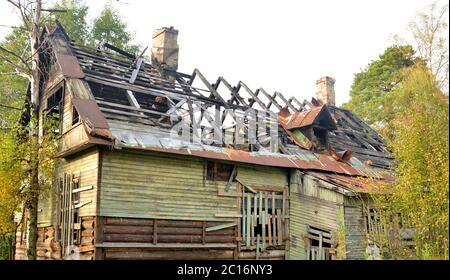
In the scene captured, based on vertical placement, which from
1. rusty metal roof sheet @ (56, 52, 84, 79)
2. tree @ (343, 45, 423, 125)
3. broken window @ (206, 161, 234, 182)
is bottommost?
broken window @ (206, 161, 234, 182)

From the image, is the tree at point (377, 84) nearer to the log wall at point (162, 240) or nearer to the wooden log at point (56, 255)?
the log wall at point (162, 240)

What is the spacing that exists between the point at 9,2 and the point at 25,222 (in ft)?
28.3

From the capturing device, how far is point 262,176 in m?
16.2

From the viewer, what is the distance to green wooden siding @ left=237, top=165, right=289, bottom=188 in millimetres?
15695

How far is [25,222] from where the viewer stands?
18.1 m

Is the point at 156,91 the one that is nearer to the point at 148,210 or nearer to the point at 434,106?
the point at 148,210

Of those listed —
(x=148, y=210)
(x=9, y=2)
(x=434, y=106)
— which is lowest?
(x=148, y=210)

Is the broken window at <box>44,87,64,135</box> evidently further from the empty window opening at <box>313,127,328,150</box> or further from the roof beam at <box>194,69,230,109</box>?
the empty window opening at <box>313,127,328,150</box>

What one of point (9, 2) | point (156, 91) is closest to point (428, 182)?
point (156, 91)

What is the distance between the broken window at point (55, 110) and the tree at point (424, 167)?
1134 cm

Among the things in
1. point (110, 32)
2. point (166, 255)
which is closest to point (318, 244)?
point (166, 255)

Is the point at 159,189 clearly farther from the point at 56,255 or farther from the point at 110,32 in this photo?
the point at 110,32

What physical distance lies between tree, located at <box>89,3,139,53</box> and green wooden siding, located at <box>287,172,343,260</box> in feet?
79.8

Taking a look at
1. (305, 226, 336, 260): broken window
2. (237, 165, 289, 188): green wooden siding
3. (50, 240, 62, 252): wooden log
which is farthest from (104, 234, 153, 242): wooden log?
(305, 226, 336, 260): broken window
